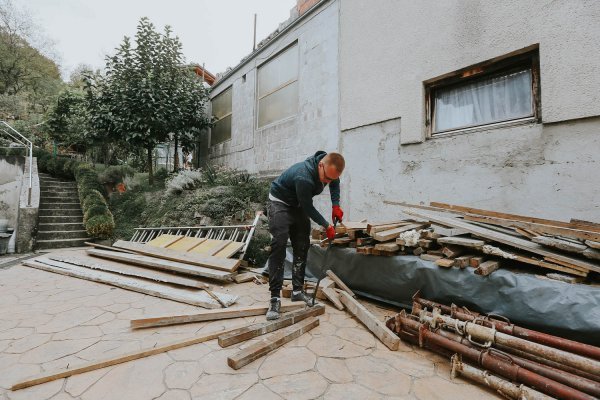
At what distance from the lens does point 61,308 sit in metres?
3.53

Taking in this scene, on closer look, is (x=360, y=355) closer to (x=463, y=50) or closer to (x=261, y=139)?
(x=463, y=50)

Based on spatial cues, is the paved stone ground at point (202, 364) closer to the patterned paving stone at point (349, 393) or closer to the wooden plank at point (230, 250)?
the patterned paving stone at point (349, 393)

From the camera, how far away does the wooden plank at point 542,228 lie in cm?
242

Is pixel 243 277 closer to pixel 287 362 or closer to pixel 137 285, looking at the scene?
pixel 137 285

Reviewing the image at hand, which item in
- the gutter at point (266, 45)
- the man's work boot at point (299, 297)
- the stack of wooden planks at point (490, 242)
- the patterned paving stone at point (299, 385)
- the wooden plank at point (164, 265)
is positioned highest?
the gutter at point (266, 45)

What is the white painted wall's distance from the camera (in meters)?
3.33

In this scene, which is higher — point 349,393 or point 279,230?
point 279,230

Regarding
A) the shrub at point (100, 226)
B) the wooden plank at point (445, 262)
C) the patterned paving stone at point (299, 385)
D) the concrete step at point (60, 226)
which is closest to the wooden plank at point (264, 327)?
the patterned paving stone at point (299, 385)

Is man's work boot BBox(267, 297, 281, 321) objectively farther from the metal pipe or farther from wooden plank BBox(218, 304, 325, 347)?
the metal pipe

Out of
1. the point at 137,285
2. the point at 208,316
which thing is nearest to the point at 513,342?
the point at 208,316

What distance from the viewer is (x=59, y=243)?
26.5ft

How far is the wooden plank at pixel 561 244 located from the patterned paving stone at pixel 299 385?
233 centimetres

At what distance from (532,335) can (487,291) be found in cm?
49

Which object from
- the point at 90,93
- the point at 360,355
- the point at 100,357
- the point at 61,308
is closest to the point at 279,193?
Answer: the point at 360,355
